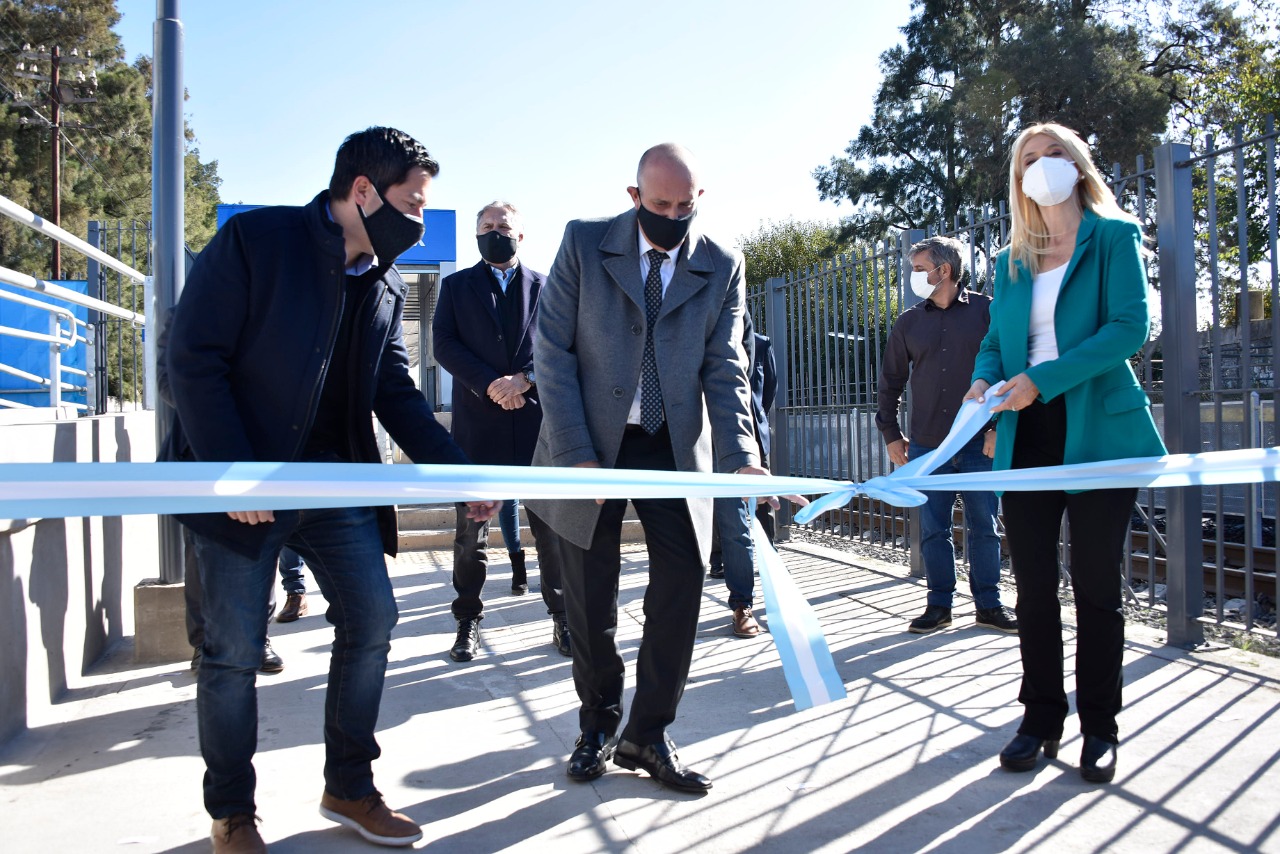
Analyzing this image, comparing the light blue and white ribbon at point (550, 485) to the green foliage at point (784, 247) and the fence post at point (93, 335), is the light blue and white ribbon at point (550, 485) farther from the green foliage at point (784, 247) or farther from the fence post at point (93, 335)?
the green foliage at point (784, 247)

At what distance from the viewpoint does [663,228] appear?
334 cm

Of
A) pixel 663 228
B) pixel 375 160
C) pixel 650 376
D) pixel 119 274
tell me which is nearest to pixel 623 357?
pixel 650 376

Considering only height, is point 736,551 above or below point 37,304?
below

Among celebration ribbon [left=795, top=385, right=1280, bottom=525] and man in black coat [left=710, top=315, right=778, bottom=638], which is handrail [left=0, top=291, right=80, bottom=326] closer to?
man in black coat [left=710, top=315, right=778, bottom=638]

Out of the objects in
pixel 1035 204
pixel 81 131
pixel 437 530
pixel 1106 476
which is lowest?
pixel 437 530

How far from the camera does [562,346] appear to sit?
346 centimetres

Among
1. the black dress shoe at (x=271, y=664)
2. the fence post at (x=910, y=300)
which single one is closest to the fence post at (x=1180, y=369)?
the fence post at (x=910, y=300)

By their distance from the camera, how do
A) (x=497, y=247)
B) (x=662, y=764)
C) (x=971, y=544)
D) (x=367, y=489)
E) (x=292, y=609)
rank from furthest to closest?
1. (x=292, y=609)
2. (x=971, y=544)
3. (x=497, y=247)
4. (x=662, y=764)
5. (x=367, y=489)

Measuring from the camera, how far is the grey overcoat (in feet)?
11.0

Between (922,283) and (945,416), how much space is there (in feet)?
2.47

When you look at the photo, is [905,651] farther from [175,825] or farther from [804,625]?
[175,825]

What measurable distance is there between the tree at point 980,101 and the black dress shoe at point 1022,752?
30913 mm

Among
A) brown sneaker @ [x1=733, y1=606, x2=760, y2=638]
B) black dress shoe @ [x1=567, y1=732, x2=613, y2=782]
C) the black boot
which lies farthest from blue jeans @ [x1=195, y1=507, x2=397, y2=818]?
the black boot

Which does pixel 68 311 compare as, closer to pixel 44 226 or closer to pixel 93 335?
pixel 44 226
